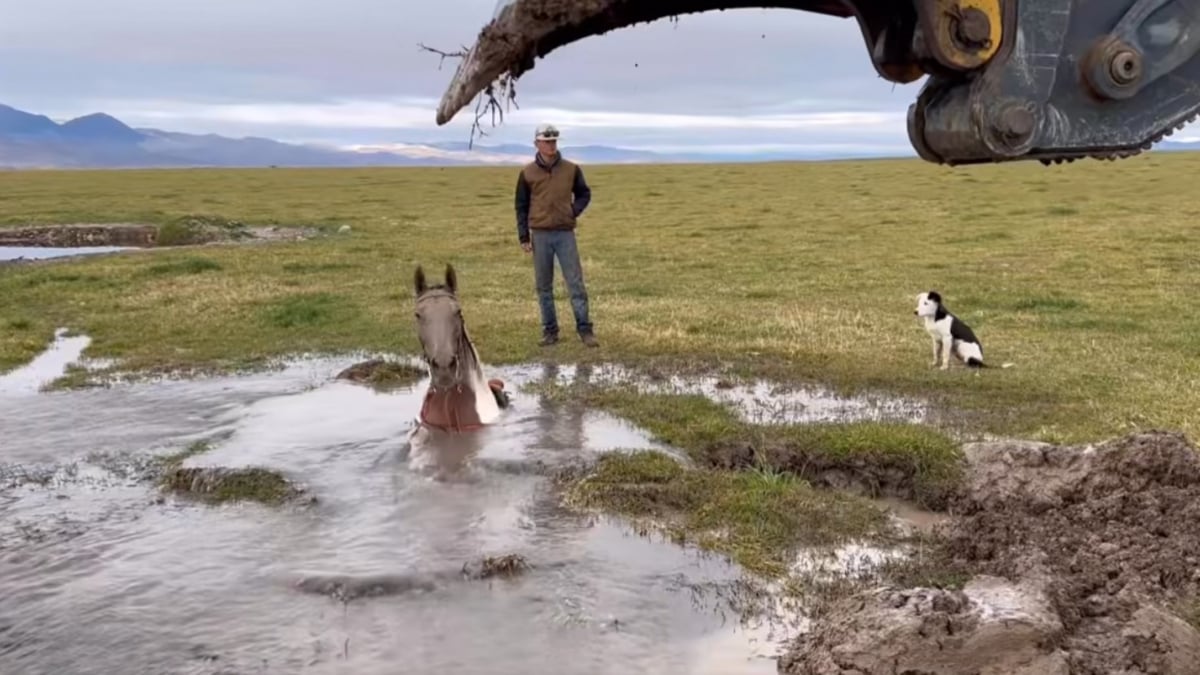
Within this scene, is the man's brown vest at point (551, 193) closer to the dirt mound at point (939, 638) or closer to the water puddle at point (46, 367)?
the water puddle at point (46, 367)

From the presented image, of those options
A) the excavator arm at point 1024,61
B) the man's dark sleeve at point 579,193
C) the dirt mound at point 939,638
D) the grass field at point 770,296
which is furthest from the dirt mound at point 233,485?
the excavator arm at point 1024,61

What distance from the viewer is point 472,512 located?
8086 millimetres

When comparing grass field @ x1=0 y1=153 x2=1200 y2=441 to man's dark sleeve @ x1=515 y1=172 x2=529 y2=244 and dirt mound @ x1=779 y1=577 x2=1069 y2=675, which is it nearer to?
man's dark sleeve @ x1=515 y1=172 x2=529 y2=244

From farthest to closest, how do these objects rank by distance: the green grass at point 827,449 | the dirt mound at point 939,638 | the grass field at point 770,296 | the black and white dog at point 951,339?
the black and white dog at point 951,339, the grass field at point 770,296, the green grass at point 827,449, the dirt mound at point 939,638

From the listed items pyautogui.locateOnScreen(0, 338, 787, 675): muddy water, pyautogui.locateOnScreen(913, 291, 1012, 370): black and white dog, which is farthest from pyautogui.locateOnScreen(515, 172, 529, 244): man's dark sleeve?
pyautogui.locateOnScreen(913, 291, 1012, 370): black and white dog

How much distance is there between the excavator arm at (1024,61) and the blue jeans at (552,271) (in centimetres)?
1115

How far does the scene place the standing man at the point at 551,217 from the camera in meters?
13.7

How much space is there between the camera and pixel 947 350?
1271 cm

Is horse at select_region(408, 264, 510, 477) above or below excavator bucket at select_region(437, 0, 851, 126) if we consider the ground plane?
below

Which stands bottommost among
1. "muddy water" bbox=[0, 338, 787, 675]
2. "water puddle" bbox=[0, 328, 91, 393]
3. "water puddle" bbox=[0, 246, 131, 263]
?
"water puddle" bbox=[0, 246, 131, 263]

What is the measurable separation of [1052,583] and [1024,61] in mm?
4201

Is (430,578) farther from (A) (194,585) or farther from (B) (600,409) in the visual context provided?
(B) (600,409)

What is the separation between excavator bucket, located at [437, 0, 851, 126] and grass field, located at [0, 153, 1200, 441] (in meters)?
7.98

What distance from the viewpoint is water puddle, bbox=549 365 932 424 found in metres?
10.5
